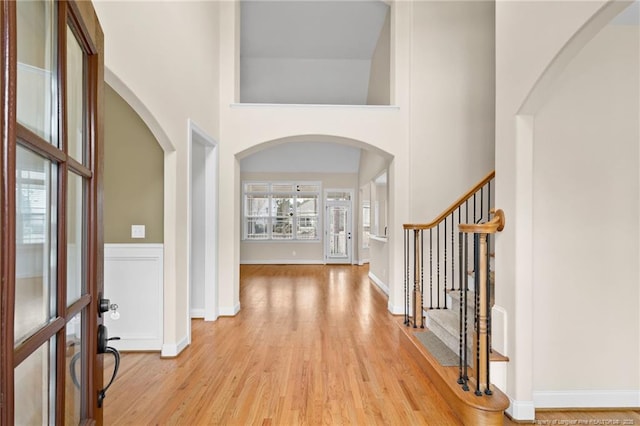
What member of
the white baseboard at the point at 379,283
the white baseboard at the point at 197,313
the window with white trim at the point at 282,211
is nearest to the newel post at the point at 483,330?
the white baseboard at the point at 197,313

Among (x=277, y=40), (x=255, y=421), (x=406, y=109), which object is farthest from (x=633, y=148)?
(x=277, y=40)

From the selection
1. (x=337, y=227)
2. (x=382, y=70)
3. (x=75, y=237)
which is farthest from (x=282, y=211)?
(x=75, y=237)

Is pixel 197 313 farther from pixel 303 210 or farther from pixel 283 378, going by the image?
pixel 303 210

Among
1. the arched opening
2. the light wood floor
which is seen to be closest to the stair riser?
the light wood floor

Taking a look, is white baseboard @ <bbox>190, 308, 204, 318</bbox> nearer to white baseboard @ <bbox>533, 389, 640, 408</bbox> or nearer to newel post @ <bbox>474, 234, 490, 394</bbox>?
newel post @ <bbox>474, 234, 490, 394</bbox>

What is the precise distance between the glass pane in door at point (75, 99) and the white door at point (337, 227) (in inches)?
365

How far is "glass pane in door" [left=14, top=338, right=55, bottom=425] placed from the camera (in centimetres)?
75

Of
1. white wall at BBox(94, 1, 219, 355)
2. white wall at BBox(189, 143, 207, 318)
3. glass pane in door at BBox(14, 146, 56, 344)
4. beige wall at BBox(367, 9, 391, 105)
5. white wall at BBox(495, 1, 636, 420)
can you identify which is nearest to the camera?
glass pane in door at BBox(14, 146, 56, 344)

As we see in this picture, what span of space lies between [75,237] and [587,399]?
3.05 meters

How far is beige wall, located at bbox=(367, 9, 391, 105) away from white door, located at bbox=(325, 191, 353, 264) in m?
3.20

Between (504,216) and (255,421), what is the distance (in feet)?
6.80

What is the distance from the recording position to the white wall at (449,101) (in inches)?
181

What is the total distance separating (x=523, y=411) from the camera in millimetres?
2262

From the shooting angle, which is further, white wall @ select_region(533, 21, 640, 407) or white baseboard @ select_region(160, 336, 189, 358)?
white baseboard @ select_region(160, 336, 189, 358)
